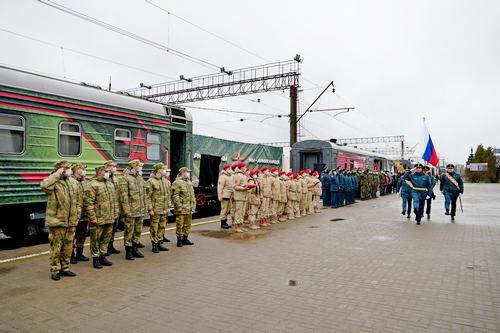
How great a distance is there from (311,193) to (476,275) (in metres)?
8.79

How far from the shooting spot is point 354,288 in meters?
5.37

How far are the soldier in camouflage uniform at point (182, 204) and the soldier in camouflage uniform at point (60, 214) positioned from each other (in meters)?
2.38

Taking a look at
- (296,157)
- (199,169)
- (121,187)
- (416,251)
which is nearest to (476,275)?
(416,251)

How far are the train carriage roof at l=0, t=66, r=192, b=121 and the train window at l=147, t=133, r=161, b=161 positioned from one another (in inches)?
27.3

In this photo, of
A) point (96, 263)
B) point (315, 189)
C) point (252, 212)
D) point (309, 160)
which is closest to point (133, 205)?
point (96, 263)

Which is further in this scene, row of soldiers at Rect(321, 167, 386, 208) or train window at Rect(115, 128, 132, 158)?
row of soldiers at Rect(321, 167, 386, 208)

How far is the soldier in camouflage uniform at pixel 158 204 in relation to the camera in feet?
25.2

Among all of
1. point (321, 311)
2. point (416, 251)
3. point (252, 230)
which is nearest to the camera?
point (321, 311)

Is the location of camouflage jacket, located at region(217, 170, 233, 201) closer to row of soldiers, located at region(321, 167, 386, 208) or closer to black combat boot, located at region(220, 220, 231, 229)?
black combat boot, located at region(220, 220, 231, 229)

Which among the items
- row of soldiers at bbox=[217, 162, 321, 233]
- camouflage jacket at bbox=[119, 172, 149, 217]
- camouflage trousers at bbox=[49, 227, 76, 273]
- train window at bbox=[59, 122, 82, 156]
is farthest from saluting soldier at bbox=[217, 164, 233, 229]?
camouflage trousers at bbox=[49, 227, 76, 273]

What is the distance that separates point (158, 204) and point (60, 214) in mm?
2152

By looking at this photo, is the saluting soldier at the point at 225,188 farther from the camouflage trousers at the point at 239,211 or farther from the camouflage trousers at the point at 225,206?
the camouflage trousers at the point at 239,211

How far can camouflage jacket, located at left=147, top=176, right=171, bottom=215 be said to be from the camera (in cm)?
771

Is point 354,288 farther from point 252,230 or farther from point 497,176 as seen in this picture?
point 497,176
